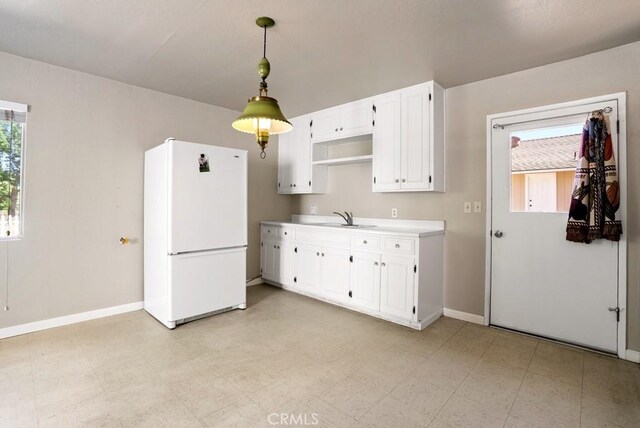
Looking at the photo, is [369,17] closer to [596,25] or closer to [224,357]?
[596,25]

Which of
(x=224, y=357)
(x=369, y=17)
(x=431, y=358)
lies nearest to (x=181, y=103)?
(x=369, y=17)

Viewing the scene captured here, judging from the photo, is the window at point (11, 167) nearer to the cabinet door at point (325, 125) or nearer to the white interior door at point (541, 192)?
the cabinet door at point (325, 125)

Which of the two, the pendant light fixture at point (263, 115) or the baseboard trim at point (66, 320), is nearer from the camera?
the pendant light fixture at point (263, 115)

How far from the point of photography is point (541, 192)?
2.91 meters

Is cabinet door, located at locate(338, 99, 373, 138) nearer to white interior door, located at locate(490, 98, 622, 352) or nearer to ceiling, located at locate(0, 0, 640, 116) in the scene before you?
ceiling, located at locate(0, 0, 640, 116)

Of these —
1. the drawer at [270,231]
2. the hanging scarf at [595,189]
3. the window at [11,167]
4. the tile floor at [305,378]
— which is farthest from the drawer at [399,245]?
the window at [11,167]

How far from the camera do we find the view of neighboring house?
2.78m

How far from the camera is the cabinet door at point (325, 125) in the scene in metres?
4.12

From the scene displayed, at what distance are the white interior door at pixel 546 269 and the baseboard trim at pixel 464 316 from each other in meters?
0.11

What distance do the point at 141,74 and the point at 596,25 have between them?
3.82 metres

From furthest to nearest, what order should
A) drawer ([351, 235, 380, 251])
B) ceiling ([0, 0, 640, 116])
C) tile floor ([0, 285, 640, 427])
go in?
drawer ([351, 235, 380, 251])
ceiling ([0, 0, 640, 116])
tile floor ([0, 285, 640, 427])

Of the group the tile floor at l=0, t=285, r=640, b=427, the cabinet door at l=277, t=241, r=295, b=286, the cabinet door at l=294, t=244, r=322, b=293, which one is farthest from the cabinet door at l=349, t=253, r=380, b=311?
the cabinet door at l=277, t=241, r=295, b=286

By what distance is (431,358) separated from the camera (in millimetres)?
2520

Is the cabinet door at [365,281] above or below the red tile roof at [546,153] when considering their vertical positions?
below
